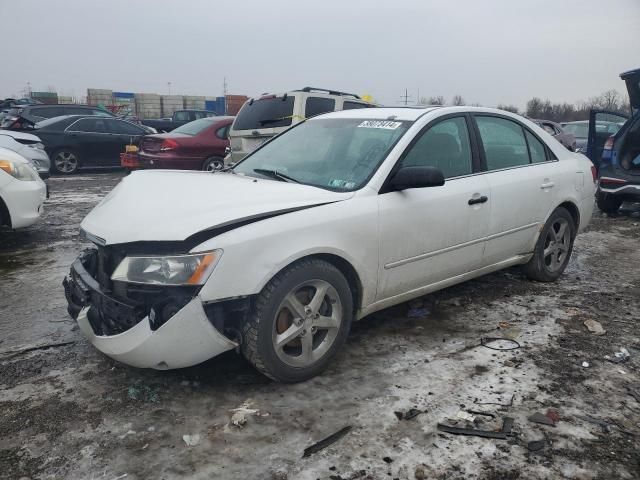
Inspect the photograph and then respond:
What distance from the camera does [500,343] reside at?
3.62 meters

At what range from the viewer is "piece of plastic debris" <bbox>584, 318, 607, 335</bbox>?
3830mm

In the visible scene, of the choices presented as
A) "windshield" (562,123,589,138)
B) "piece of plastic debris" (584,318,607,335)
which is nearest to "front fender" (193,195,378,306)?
"piece of plastic debris" (584,318,607,335)

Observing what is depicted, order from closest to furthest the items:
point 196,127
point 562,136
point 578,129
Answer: point 196,127, point 562,136, point 578,129

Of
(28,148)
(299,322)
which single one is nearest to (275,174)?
(299,322)

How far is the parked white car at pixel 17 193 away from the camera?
5.79m

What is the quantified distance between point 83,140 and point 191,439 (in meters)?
12.0

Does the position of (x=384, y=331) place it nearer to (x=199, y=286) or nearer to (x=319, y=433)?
(x=319, y=433)

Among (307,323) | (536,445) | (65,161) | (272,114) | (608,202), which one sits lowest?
(536,445)

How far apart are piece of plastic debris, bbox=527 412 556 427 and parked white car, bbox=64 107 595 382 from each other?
3.72ft

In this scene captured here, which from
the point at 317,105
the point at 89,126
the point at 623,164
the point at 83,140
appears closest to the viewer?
the point at 623,164

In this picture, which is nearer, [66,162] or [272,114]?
[272,114]

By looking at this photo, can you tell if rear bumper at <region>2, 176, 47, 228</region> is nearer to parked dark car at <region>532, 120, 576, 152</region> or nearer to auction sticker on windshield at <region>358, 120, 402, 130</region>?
auction sticker on windshield at <region>358, 120, 402, 130</region>

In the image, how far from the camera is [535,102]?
246 feet

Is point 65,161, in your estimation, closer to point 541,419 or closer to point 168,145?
point 168,145
